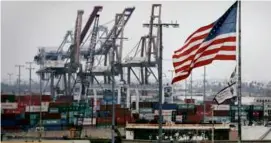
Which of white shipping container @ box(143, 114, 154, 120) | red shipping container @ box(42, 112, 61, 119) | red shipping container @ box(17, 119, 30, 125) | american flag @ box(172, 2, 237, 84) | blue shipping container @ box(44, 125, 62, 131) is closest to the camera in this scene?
american flag @ box(172, 2, 237, 84)

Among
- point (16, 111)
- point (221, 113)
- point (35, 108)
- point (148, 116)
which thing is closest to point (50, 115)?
point (35, 108)

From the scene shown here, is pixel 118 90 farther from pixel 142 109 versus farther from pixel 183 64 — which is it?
pixel 183 64

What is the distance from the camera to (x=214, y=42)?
1319cm

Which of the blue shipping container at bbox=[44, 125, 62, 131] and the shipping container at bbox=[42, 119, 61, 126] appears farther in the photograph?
the shipping container at bbox=[42, 119, 61, 126]

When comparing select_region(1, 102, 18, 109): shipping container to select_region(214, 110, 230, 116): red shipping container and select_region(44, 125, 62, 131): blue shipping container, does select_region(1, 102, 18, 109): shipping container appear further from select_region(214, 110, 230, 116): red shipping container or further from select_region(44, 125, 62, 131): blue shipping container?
select_region(214, 110, 230, 116): red shipping container

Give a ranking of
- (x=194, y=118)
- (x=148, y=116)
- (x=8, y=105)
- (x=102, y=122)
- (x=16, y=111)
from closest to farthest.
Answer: (x=8, y=105), (x=102, y=122), (x=16, y=111), (x=194, y=118), (x=148, y=116)

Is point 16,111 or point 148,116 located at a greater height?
point 16,111

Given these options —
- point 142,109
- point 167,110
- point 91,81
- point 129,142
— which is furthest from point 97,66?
point 129,142

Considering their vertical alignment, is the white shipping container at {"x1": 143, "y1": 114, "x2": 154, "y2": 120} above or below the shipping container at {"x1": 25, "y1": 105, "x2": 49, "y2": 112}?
below

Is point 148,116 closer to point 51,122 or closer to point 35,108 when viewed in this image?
point 51,122

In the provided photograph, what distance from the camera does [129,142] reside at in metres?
35.1

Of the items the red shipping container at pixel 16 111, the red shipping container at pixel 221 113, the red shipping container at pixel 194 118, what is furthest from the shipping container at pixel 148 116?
the red shipping container at pixel 16 111

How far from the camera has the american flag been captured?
12961 mm

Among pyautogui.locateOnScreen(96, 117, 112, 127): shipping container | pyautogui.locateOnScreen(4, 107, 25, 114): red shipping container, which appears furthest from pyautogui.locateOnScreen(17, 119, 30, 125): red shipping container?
pyautogui.locateOnScreen(96, 117, 112, 127): shipping container
